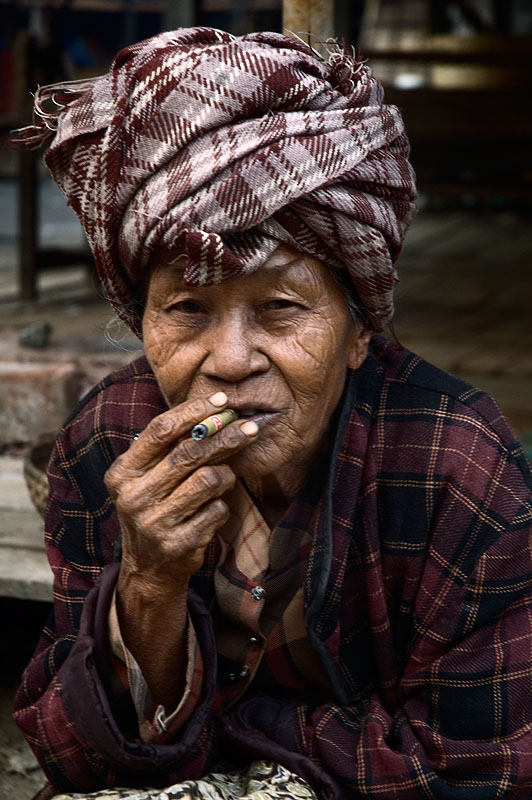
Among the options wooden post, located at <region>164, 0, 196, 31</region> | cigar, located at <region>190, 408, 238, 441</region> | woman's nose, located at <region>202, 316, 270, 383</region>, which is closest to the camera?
cigar, located at <region>190, 408, 238, 441</region>

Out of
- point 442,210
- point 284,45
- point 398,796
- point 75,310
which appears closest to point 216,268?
point 284,45

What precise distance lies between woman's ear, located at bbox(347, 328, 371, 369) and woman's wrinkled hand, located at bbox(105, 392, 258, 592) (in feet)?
1.14

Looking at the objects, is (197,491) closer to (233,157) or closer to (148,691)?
(148,691)

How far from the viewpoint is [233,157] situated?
169cm

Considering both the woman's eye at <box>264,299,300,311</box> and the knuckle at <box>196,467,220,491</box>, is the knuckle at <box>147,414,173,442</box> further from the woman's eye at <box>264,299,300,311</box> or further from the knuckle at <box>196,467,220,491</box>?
the woman's eye at <box>264,299,300,311</box>

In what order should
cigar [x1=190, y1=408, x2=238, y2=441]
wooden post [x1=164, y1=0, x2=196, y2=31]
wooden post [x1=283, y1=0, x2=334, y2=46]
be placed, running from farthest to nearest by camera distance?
wooden post [x1=164, y1=0, x2=196, y2=31], wooden post [x1=283, y1=0, x2=334, y2=46], cigar [x1=190, y1=408, x2=238, y2=441]

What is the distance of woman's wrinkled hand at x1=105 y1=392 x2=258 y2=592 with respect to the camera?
1675 mm

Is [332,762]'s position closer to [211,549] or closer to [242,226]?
[211,549]

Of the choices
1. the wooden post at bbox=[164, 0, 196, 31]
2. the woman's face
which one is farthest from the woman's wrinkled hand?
the wooden post at bbox=[164, 0, 196, 31]

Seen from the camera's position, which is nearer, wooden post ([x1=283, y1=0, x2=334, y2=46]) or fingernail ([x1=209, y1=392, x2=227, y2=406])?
fingernail ([x1=209, y1=392, x2=227, y2=406])

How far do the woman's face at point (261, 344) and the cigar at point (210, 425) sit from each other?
0.28 feet

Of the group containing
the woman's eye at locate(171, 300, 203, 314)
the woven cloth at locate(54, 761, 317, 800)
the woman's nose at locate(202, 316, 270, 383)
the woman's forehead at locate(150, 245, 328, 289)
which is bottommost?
the woven cloth at locate(54, 761, 317, 800)

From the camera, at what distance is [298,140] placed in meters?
1.73

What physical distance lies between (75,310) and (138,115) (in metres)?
5.09
